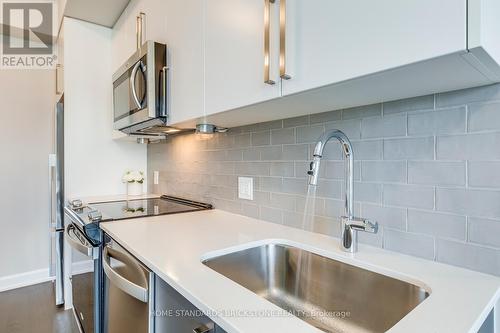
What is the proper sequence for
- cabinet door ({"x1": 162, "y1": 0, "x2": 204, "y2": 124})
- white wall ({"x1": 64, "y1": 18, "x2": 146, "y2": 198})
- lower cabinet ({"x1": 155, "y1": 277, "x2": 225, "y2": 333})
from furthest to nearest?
white wall ({"x1": 64, "y1": 18, "x2": 146, "y2": 198}) < cabinet door ({"x1": 162, "y1": 0, "x2": 204, "y2": 124}) < lower cabinet ({"x1": 155, "y1": 277, "x2": 225, "y2": 333})

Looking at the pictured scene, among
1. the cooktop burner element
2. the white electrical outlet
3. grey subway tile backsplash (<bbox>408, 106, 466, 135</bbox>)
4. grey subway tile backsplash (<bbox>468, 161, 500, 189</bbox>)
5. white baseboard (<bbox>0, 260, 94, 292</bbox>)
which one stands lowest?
white baseboard (<bbox>0, 260, 94, 292</bbox>)

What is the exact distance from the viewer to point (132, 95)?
1.49 meters

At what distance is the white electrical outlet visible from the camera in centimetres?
145

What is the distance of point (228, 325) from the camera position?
549mm

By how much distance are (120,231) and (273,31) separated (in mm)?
972

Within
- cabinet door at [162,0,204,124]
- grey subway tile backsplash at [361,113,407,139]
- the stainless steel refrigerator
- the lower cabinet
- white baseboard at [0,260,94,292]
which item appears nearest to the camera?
the lower cabinet

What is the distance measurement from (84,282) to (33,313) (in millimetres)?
1017

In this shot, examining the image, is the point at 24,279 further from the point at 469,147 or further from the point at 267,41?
the point at 469,147

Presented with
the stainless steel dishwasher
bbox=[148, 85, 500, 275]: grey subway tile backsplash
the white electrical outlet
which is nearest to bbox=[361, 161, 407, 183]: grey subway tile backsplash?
bbox=[148, 85, 500, 275]: grey subway tile backsplash

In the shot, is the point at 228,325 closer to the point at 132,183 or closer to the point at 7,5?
the point at 132,183

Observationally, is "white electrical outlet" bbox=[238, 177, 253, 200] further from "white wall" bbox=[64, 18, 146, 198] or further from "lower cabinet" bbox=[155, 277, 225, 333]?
"white wall" bbox=[64, 18, 146, 198]

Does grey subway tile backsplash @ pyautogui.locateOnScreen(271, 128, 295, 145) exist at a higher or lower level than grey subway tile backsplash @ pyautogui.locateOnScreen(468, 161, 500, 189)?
higher

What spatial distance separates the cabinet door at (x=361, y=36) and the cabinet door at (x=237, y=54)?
76mm

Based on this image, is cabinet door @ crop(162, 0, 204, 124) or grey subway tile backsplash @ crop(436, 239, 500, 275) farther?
cabinet door @ crop(162, 0, 204, 124)
